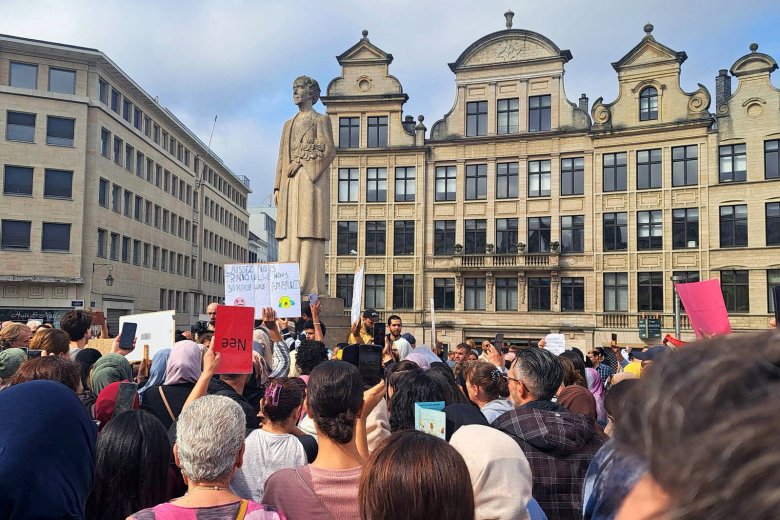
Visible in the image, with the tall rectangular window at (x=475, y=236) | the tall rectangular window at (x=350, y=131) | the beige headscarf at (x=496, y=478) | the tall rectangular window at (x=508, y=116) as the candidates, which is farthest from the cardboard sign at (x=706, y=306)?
the tall rectangular window at (x=350, y=131)

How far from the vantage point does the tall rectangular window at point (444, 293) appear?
39.4m

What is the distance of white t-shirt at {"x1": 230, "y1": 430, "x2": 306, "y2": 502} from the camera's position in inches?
137

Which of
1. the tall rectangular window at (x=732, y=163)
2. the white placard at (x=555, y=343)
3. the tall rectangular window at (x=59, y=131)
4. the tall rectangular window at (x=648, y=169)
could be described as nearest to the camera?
the white placard at (x=555, y=343)

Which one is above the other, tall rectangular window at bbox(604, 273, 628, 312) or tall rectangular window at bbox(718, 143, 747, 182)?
tall rectangular window at bbox(718, 143, 747, 182)

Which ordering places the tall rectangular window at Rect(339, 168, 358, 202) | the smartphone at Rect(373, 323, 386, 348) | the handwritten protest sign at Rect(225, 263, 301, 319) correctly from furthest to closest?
the tall rectangular window at Rect(339, 168, 358, 202), the handwritten protest sign at Rect(225, 263, 301, 319), the smartphone at Rect(373, 323, 386, 348)

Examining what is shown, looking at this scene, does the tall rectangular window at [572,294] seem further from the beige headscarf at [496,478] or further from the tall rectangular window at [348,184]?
the beige headscarf at [496,478]

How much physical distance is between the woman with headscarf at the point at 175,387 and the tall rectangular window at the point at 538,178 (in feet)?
116

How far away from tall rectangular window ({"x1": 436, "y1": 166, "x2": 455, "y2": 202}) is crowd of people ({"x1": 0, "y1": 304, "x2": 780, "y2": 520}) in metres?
35.3

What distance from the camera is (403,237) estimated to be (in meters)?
40.5

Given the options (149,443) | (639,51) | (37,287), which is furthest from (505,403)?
(37,287)

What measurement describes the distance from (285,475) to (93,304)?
142ft

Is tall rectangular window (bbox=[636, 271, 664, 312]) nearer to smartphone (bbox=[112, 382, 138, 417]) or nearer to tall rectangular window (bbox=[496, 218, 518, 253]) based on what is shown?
tall rectangular window (bbox=[496, 218, 518, 253])

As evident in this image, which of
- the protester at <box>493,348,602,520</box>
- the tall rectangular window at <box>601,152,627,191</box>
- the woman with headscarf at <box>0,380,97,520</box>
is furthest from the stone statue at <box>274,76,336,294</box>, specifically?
the tall rectangular window at <box>601,152,627,191</box>

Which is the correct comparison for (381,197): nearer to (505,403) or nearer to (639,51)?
(639,51)
